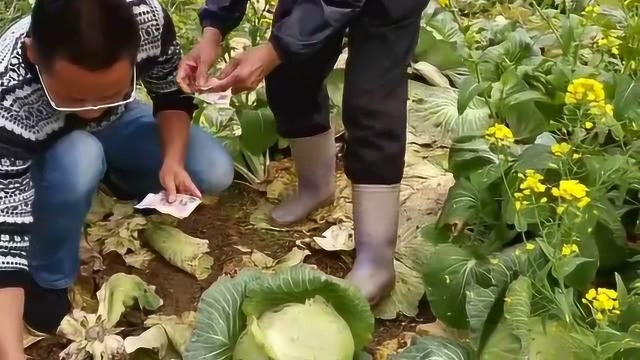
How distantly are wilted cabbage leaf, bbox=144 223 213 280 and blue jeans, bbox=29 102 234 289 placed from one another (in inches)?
5.6

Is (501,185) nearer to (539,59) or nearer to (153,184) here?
(539,59)

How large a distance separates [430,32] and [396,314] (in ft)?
3.86

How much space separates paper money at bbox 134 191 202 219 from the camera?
189 cm

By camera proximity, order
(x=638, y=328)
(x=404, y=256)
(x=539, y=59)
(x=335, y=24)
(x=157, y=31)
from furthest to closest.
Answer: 1. (x=539, y=59)
2. (x=404, y=256)
3. (x=157, y=31)
4. (x=335, y=24)
5. (x=638, y=328)

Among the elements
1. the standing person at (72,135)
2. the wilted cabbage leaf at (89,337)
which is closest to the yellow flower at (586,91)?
the standing person at (72,135)

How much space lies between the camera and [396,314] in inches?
82.7

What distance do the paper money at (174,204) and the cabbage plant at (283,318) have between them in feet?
0.55

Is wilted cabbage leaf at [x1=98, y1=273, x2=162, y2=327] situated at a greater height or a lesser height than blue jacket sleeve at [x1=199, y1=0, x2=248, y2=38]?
lesser

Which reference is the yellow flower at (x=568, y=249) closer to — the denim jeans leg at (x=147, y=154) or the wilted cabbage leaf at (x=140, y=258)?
the denim jeans leg at (x=147, y=154)

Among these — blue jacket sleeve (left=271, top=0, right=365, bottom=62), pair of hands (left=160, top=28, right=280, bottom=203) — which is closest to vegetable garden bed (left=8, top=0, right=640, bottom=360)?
pair of hands (left=160, top=28, right=280, bottom=203)

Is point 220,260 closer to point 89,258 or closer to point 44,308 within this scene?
point 89,258

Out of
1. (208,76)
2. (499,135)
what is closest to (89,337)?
(208,76)

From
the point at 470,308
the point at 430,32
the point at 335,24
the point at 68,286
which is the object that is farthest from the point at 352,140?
the point at 430,32

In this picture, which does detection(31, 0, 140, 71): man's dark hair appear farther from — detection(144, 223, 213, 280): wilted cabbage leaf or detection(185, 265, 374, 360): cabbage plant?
detection(144, 223, 213, 280): wilted cabbage leaf
